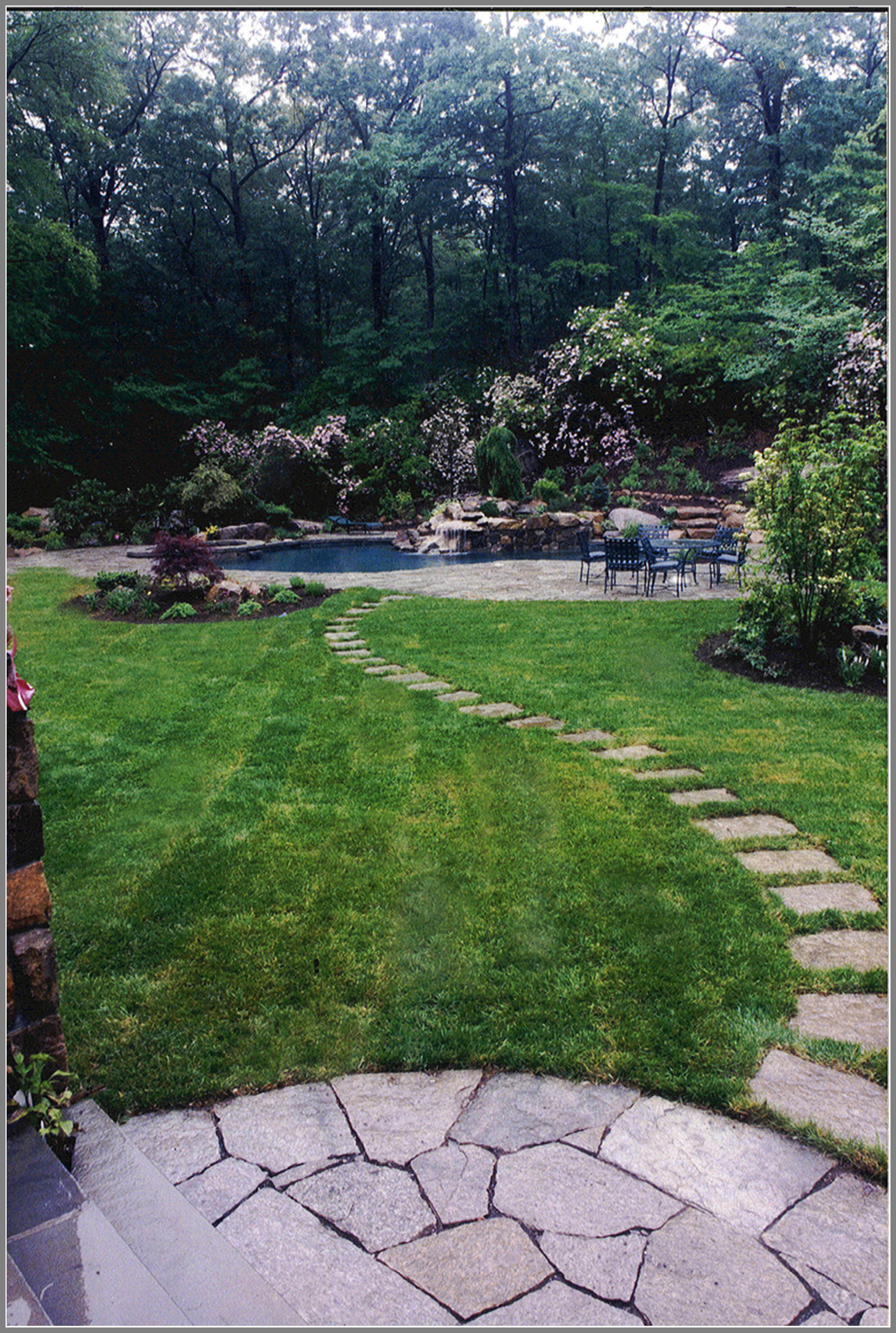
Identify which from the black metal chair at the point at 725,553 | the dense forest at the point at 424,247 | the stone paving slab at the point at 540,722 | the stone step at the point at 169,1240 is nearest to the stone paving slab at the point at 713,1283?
the stone step at the point at 169,1240

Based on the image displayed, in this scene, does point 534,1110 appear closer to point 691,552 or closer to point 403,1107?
point 403,1107

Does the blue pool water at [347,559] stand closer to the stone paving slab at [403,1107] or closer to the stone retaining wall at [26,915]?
the stone paving slab at [403,1107]

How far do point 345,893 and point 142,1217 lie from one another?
1.31m

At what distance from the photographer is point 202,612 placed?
7.96 metres

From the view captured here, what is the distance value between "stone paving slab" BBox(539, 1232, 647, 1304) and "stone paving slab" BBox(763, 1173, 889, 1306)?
239mm

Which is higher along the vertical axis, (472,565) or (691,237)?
(691,237)

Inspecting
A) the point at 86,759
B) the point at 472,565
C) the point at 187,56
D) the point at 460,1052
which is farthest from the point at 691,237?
the point at 460,1052

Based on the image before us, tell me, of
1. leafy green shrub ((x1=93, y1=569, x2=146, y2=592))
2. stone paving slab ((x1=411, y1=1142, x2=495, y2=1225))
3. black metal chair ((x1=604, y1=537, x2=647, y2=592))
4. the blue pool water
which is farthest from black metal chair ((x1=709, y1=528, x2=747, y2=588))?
stone paving slab ((x1=411, y1=1142, x2=495, y2=1225))

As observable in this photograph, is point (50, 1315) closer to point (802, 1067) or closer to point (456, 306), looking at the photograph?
point (802, 1067)

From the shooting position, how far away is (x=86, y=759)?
3994 millimetres

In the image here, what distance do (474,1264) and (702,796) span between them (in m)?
2.30

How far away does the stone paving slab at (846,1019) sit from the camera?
193cm

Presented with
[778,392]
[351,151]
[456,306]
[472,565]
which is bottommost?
[472,565]

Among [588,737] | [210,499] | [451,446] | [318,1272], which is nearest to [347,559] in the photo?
[210,499]
